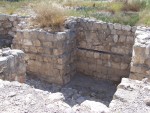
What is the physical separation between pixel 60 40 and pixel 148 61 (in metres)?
2.50

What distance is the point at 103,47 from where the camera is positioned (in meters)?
8.29

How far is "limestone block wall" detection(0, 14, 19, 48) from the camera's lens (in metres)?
9.12

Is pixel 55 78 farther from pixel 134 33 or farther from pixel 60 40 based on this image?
pixel 134 33

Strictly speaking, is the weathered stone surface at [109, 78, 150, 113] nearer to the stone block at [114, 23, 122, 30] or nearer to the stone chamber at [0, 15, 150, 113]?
the stone chamber at [0, 15, 150, 113]

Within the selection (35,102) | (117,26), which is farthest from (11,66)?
(117,26)

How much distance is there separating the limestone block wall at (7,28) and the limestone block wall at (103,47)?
2121mm

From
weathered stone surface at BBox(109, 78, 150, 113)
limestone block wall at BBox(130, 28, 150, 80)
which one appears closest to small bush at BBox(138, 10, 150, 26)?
limestone block wall at BBox(130, 28, 150, 80)

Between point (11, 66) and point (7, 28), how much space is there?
419cm

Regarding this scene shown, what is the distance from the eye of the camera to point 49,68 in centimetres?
790

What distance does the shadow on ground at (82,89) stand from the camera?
743cm

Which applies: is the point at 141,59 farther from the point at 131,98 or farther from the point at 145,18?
the point at 131,98

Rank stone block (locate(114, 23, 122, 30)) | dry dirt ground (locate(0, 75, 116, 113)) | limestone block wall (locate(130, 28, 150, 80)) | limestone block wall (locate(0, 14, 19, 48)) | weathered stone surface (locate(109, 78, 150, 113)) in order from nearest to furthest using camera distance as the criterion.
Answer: dry dirt ground (locate(0, 75, 116, 113)) → weathered stone surface (locate(109, 78, 150, 113)) → limestone block wall (locate(130, 28, 150, 80)) → stone block (locate(114, 23, 122, 30)) → limestone block wall (locate(0, 14, 19, 48))

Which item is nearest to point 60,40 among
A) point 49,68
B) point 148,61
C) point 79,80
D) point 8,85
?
point 49,68

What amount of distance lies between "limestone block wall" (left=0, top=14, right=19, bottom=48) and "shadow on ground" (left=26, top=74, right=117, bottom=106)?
6.01 feet
